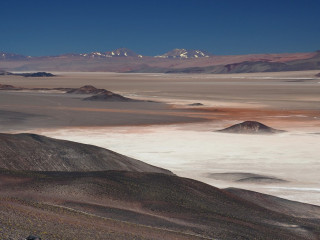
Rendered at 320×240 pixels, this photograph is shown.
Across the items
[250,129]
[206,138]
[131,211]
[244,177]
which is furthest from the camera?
[250,129]

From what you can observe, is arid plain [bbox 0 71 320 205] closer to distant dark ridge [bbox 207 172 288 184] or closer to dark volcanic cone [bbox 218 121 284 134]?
distant dark ridge [bbox 207 172 288 184]

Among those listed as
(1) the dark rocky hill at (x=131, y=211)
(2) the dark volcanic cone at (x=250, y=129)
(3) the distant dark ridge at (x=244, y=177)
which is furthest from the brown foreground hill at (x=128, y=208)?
(2) the dark volcanic cone at (x=250, y=129)

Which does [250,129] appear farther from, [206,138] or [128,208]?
[128,208]

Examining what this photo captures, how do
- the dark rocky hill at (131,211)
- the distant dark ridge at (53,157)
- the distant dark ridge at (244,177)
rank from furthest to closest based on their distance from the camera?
the distant dark ridge at (244,177) < the distant dark ridge at (53,157) < the dark rocky hill at (131,211)

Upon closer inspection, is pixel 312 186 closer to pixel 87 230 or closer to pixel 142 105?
pixel 87 230

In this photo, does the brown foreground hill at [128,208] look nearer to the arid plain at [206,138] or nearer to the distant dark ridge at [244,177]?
the distant dark ridge at [244,177]

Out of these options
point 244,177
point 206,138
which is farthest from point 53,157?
point 206,138

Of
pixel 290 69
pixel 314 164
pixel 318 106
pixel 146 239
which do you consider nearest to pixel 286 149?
pixel 314 164

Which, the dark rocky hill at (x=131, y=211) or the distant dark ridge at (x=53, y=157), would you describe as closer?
the dark rocky hill at (x=131, y=211)

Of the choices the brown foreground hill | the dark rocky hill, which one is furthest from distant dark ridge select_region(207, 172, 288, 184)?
the dark rocky hill
